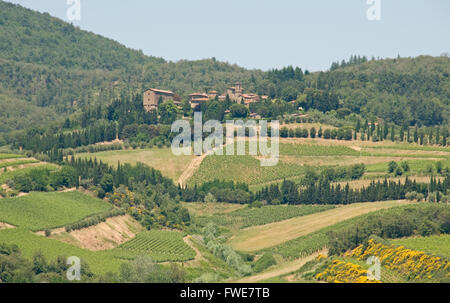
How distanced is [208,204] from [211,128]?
85.7 ft

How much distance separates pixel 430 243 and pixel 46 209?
131ft

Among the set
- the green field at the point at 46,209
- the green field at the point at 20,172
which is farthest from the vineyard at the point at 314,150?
the green field at the point at 46,209

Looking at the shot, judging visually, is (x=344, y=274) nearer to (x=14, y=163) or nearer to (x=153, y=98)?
(x=14, y=163)

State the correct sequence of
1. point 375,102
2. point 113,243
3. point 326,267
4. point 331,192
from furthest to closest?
1. point 375,102
2. point 331,192
3. point 113,243
4. point 326,267

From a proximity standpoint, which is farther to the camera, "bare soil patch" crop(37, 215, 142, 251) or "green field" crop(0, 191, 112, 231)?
"green field" crop(0, 191, 112, 231)

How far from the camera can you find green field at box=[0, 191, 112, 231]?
95.9m

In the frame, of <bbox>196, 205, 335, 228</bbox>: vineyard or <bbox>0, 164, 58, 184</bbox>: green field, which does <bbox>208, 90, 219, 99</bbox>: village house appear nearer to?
<bbox>0, 164, 58, 184</bbox>: green field

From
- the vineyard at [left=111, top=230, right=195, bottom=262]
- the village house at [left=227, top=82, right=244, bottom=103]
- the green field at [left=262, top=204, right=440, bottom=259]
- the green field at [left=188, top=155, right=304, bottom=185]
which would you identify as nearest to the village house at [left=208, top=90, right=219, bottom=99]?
the village house at [left=227, top=82, right=244, bottom=103]

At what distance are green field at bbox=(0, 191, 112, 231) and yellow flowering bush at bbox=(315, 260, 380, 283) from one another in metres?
31.8

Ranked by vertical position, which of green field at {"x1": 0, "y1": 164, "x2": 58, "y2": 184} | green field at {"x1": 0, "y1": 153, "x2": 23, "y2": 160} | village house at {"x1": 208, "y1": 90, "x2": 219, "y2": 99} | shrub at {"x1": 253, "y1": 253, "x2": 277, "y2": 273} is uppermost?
village house at {"x1": 208, "y1": 90, "x2": 219, "y2": 99}

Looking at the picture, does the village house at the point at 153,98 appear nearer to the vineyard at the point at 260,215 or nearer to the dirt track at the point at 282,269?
the vineyard at the point at 260,215

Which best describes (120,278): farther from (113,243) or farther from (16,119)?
(16,119)
